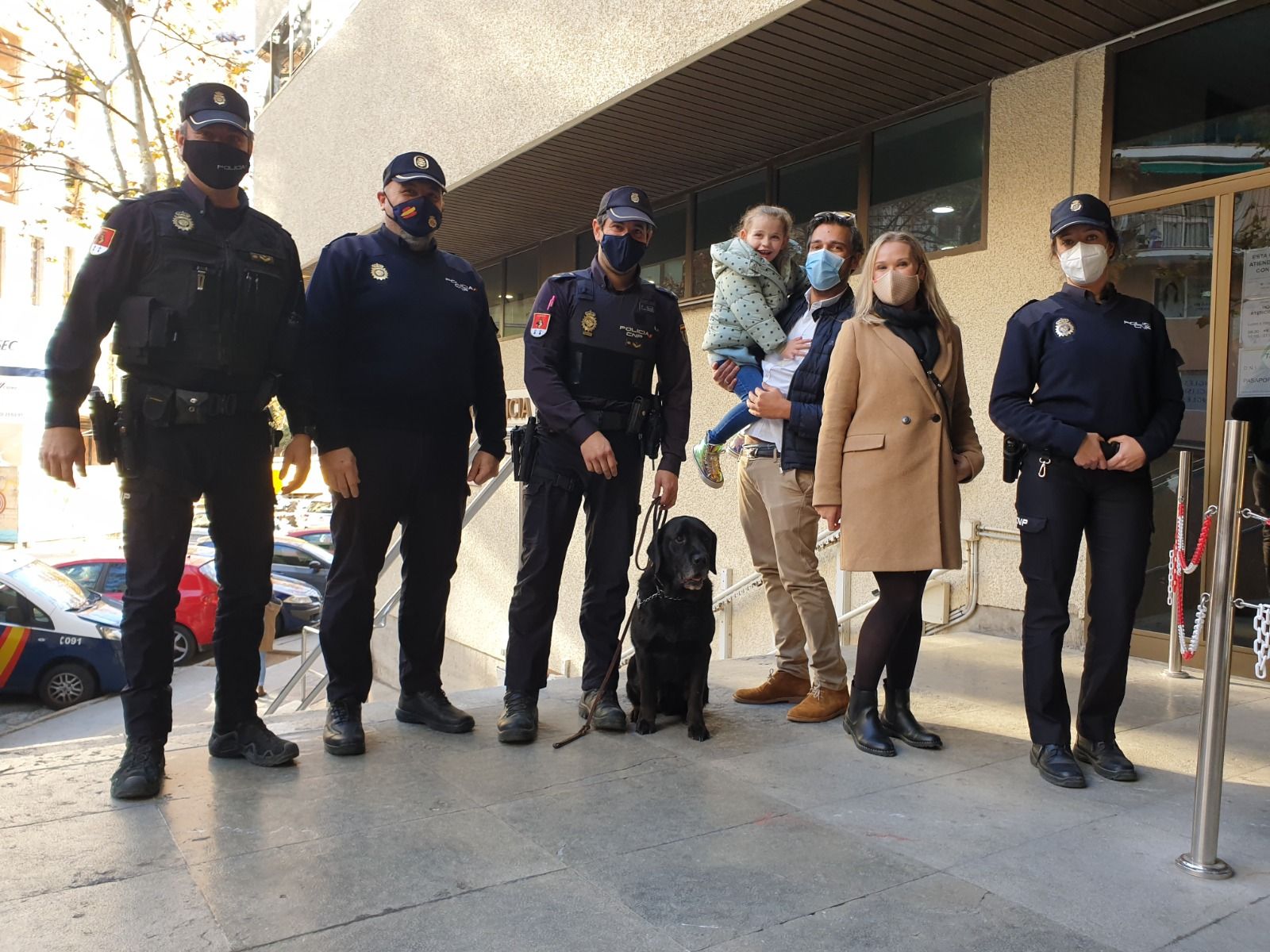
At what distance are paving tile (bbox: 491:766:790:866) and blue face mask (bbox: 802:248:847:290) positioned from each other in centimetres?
194

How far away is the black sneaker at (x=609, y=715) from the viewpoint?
3758 mm

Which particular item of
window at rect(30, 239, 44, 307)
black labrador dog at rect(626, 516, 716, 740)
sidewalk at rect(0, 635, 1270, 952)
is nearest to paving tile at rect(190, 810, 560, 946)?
sidewalk at rect(0, 635, 1270, 952)

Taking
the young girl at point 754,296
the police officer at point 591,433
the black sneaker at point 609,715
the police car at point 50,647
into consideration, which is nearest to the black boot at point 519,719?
the police officer at point 591,433

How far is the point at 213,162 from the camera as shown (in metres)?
3.14

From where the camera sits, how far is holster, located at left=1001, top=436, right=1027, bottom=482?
3398 millimetres

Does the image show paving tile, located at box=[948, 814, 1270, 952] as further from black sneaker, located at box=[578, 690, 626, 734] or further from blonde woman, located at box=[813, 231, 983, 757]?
black sneaker, located at box=[578, 690, 626, 734]

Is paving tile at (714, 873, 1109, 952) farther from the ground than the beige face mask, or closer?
closer

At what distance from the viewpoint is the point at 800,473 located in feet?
13.0

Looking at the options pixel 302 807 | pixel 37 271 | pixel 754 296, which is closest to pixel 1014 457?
pixel 754 296

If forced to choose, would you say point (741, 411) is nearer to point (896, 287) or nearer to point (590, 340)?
point (590, 340)

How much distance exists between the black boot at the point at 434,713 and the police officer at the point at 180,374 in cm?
59

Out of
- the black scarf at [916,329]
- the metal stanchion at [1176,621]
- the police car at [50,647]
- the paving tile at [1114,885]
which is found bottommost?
the police car at [50,647]

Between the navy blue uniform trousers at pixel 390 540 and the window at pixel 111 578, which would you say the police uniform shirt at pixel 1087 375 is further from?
the window at pixel 111 578

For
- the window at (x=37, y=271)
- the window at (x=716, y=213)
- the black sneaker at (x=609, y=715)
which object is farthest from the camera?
the window at (x=37, y=271)
